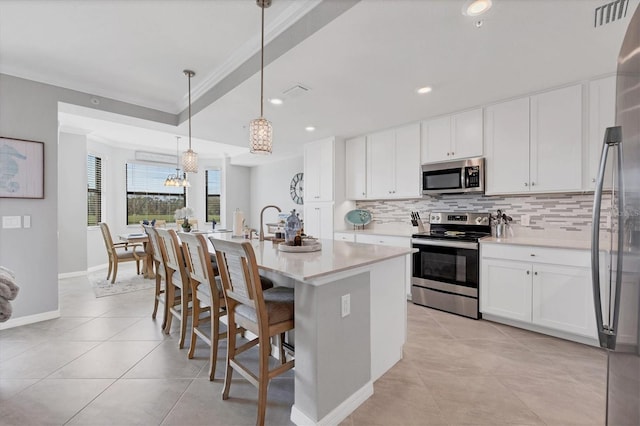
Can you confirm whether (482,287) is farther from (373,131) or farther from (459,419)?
(373,131)

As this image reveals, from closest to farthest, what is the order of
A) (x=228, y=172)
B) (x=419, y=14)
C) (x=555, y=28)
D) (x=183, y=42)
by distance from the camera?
(x=419, y=14)
(x=555, y=28)
(x=183, y=42)
(x=228, y=172)

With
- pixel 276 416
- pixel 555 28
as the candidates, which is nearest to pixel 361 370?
pixel 276 416

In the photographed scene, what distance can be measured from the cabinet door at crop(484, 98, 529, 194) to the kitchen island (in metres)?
1.95

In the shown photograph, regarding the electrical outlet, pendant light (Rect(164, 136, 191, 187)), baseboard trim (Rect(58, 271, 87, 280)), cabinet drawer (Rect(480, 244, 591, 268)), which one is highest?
pendant light (Rect(164, 136, 191, 187))

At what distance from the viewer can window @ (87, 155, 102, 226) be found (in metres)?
5.48

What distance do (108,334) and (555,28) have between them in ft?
14.2

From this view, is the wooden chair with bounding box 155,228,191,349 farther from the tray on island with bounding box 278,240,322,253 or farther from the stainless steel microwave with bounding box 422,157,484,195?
the stainless steel microwave with bounding box 422,157,484,195

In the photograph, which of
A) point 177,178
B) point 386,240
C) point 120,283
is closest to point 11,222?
point 120,283

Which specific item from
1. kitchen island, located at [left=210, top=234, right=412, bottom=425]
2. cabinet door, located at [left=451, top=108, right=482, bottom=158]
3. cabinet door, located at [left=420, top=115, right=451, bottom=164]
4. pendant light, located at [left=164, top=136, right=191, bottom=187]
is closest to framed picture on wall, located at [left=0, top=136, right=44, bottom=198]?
pendant light, located at [left=164, top=136, right=191, bottom=187]

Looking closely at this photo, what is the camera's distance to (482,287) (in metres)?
2.92

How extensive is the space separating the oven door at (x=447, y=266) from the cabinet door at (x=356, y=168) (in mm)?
1309

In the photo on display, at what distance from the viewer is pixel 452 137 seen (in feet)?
11.1

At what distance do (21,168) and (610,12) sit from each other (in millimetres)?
4984

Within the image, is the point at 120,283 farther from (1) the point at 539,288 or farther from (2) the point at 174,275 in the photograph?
(1) the point at 539,288
